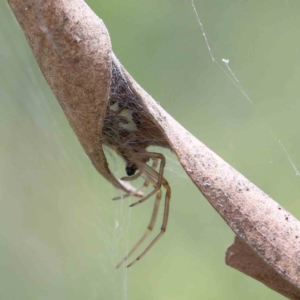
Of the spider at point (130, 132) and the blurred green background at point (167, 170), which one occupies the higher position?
the spider at point (130, 132)

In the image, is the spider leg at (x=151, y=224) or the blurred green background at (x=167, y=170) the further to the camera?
the blurred green background at (x=167, y=170)

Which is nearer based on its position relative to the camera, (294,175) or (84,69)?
(84,69)

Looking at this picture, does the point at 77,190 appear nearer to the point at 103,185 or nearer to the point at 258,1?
the point at 103,185

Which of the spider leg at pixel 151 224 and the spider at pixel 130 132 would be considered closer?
the spider at pixel 130 132

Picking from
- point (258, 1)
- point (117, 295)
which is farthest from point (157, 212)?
point (258, 1)

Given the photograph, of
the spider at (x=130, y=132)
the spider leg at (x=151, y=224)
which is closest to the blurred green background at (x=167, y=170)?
the spider leg at (x=151, y=224)

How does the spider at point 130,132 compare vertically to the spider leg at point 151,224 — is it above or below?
above

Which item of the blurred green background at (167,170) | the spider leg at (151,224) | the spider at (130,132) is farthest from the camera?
the blurred green background at (167,170)

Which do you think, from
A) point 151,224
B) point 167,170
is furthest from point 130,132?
point 167,170

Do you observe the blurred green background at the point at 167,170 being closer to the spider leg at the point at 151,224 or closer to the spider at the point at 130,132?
the spider leg at the point at 151,224

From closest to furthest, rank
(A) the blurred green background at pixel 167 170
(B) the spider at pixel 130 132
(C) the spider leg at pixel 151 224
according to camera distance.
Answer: (B) the spider at pixel 130 132 < (C) the spider leg at pixel 151 224 < (A) the blurred green background at pixel 167 170
